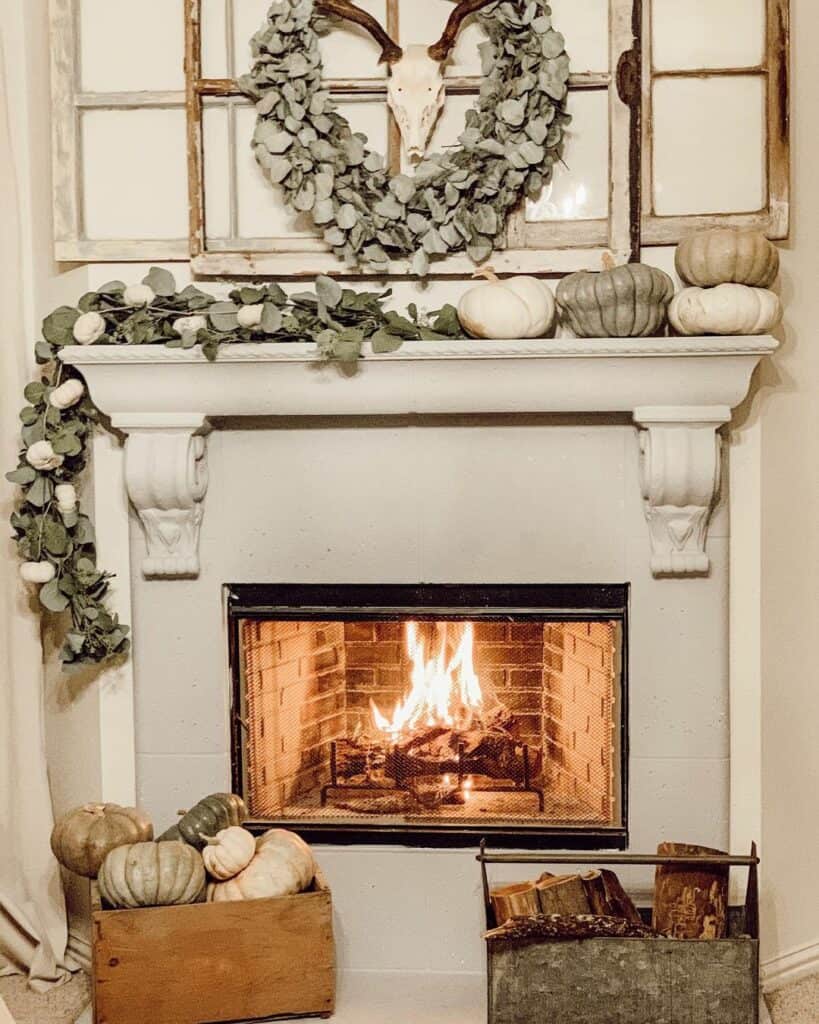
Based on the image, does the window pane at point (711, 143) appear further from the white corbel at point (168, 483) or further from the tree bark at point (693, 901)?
the tree bark at point (693, 901)

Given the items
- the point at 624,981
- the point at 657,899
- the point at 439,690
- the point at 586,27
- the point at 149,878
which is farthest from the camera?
the point at 439,690

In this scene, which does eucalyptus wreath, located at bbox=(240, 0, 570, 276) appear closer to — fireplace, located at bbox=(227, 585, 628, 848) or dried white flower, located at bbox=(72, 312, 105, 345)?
dried white flower, located at bbox=(72, 312, 105, 345)

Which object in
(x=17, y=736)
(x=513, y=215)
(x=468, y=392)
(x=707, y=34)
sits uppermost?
(x=707, y=34)

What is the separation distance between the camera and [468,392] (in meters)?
2.37

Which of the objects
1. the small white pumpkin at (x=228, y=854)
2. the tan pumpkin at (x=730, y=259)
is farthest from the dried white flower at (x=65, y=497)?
the tan pumpkin at (x=730, y=259)

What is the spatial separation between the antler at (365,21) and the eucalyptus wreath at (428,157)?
0.16 ft

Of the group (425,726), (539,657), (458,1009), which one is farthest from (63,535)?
(458,1009)

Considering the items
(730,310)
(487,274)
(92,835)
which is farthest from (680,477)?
(92,835)

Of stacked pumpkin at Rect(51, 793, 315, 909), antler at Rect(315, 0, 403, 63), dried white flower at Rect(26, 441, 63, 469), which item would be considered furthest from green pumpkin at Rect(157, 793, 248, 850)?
A: antler at Rect(315, 0, 403, 63)

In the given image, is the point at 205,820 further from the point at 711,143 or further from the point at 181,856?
the point at 711,143

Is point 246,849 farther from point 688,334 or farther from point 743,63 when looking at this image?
point 743,63

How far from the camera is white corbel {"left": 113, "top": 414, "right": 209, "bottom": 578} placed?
8.01 feet

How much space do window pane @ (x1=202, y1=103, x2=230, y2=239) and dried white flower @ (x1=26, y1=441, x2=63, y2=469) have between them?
58 cm

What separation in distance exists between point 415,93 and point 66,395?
3.21 feet
